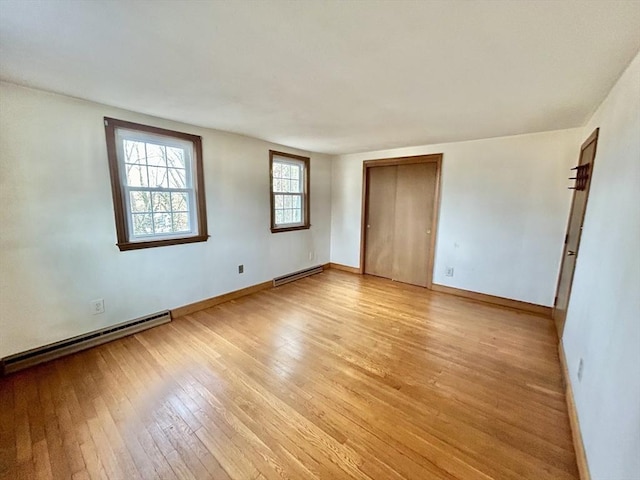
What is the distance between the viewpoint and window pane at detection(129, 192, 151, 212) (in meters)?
2.76

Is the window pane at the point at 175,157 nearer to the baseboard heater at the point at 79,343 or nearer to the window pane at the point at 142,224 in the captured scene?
the window pane at the point at 142,224

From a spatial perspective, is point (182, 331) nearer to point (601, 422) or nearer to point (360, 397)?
point (360, 397)

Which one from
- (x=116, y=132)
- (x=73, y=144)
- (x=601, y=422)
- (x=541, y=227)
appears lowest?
(x=601, y=422)

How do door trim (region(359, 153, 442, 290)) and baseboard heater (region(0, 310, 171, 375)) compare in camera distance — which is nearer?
baseboard heater (region(0, 310, 171, 375))

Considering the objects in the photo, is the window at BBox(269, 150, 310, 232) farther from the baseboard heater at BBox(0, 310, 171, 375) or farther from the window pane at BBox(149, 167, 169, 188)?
the baseboard heater at BBox(0, 310, 171, 375)

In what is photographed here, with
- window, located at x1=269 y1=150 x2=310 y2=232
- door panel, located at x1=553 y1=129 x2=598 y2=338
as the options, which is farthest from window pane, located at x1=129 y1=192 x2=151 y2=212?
door panel, located at x1=553 y1=129 x2=598 y2=338

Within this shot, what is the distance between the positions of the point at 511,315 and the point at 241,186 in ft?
12.8

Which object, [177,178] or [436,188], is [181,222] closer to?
[177,178]

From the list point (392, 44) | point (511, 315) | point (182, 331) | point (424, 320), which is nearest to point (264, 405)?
point (182, 331)

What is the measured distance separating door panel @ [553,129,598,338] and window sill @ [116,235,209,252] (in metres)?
3.94

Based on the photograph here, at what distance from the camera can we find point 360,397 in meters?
1.94

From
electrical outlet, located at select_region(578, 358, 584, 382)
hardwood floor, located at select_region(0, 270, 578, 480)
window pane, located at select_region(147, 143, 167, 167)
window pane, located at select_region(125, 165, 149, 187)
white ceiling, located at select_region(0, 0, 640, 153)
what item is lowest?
hardwood floor, located at select_region(0, 270, 578, 480)

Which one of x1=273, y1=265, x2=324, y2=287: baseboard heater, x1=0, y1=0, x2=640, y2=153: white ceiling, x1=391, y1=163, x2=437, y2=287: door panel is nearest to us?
x1=0, y1=0, x2=640, y2=153: white ceiling

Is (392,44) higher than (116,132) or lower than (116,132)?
higher
